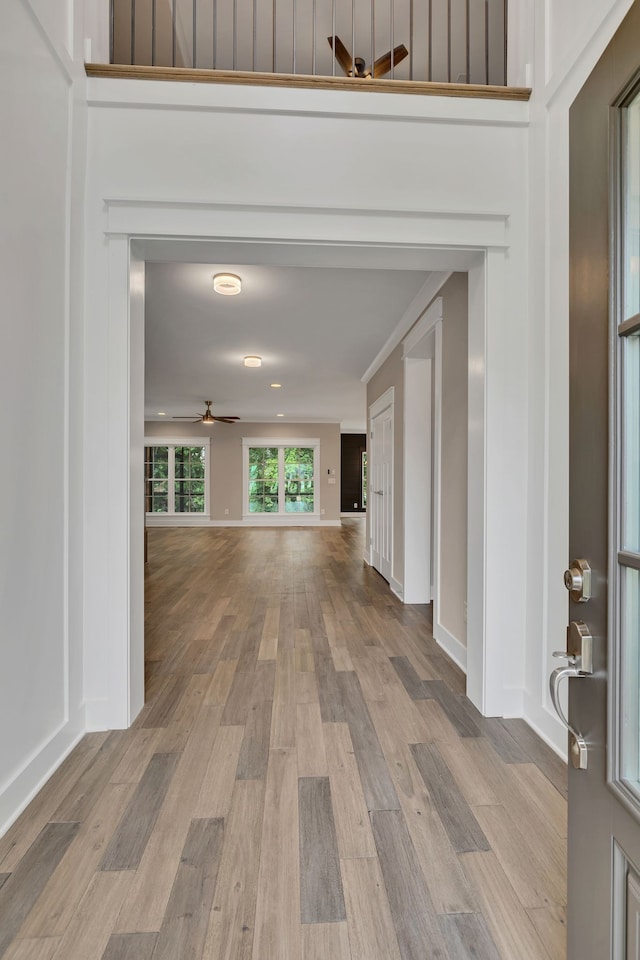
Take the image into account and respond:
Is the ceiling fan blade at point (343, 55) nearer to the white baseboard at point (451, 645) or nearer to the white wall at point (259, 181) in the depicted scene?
the white wall at point (259, 181)

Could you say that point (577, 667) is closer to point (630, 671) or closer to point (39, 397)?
point (630, 671)

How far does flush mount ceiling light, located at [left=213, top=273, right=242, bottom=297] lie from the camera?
11.0ft

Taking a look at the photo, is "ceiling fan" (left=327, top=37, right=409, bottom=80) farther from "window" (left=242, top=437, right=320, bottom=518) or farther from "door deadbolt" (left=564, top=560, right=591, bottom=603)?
"window" (left=242, top=437, right=320, bottom=518)

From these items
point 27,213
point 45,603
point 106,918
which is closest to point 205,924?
point 106,918

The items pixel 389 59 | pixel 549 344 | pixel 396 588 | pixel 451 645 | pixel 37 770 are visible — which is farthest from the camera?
pixel 396 588

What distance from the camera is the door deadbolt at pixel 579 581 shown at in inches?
31.0

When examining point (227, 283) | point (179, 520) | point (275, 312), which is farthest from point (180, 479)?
point (227, 283)

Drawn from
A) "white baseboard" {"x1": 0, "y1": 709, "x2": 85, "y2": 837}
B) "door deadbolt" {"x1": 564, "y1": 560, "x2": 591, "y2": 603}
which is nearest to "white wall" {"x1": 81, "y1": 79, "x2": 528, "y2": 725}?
"white baseboard" {"x1": 0, "y1": 709, "x2": 85, "y2": 837}

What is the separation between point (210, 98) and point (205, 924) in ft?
9.27

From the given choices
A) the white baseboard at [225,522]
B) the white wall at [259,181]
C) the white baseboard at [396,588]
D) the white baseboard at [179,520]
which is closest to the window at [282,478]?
the white baseboard at [225,522]

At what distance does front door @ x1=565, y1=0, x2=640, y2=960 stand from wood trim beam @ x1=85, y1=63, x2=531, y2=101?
5.35 feet

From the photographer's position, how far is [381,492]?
18.1 ft

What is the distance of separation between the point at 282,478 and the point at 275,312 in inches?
300

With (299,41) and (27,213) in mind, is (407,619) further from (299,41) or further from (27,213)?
(299,41)
